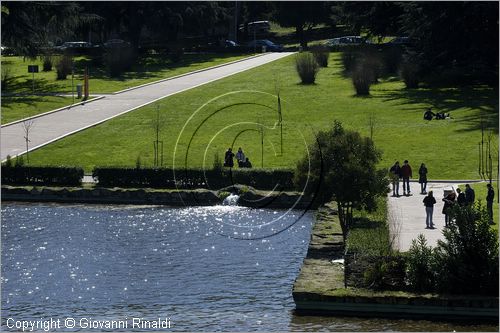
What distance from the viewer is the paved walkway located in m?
38.8

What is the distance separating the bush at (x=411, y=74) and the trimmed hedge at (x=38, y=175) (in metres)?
31.2

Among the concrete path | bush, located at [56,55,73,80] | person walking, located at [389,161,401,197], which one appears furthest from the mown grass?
person walking, located at [389,161,401,197]

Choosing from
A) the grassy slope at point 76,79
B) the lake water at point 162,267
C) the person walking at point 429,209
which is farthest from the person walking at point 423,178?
the grassy slope at point 76,79

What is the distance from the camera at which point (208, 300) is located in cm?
3422

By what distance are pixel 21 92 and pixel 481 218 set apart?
54591 millimetres

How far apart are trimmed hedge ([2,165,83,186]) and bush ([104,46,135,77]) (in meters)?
36.3

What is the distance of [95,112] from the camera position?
72.3m

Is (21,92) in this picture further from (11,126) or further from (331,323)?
(331,323)

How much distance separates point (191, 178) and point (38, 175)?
24.4ft

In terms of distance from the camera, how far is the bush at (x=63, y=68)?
89250 mm

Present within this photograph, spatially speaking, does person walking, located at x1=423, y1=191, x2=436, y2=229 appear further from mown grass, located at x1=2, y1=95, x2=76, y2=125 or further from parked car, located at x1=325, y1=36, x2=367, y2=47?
parked car, located at x1=325, y1=36, x2=367, y2=47

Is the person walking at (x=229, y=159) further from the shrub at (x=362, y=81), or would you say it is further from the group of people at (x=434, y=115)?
the shrub at (x=362, y=81)

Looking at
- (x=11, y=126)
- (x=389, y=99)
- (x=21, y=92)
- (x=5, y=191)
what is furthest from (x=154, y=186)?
(x=21, y=92)

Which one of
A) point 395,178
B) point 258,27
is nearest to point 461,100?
point 395,178
